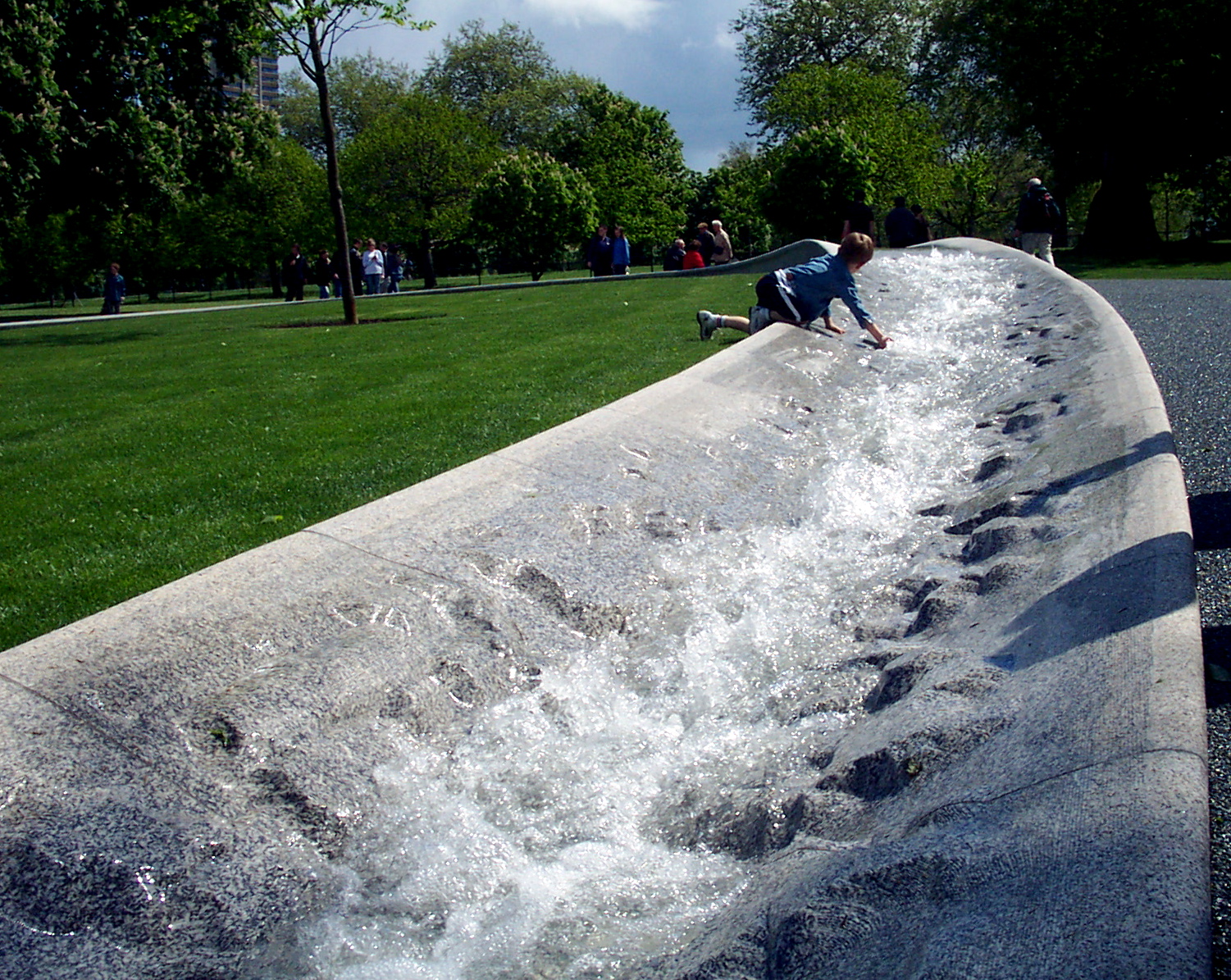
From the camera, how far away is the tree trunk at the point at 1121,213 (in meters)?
32.2

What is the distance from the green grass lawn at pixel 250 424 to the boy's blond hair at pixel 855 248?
1.58 metres

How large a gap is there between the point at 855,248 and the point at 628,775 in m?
7.09

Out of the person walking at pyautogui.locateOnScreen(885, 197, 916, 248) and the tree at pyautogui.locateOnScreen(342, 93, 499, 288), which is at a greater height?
the tree at pyautogui.locateOnScreen(342, 93, 499, 288)

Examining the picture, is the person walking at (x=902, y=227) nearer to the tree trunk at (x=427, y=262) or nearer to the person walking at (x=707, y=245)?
the person walking at (x=707, y=245)

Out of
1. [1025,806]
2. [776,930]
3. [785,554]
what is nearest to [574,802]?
[776,930]

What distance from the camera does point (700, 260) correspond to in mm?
24344

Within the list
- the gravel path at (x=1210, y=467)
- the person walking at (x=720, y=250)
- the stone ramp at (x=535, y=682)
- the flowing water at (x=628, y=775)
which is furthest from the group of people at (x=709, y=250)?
the stone ramp at (x=535, y=682)

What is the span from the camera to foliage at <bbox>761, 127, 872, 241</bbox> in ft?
88.7

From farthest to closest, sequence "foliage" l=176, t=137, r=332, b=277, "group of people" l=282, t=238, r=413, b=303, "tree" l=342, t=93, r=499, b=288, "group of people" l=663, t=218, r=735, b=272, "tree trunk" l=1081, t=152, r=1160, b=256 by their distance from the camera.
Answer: "foliage" l=176, t=137, r=332, b=277, "tree" l=342, t=93, r=499, b=288, "tree trunk" l=1081, t=152, r=1160, b=256, "group of people" l=282, t=238, r=413, b=303, "group of people" l=663, t=218, r=735, b=272

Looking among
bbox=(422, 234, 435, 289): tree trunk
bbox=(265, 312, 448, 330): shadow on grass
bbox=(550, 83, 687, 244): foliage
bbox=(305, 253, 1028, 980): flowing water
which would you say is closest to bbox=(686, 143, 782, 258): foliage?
bbox=(550, 83, 687, 244): foliage

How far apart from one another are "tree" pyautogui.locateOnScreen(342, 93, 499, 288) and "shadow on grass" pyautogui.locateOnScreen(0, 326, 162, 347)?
25.4 meters

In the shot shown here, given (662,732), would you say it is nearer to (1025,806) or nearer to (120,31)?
(1025,806)

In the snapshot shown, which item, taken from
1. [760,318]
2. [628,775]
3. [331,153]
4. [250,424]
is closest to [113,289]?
[331,153]

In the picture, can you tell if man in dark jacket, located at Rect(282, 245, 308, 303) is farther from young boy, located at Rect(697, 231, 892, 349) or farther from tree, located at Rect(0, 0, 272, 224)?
young boy, located at Rect(697, 231, 892, 349)
